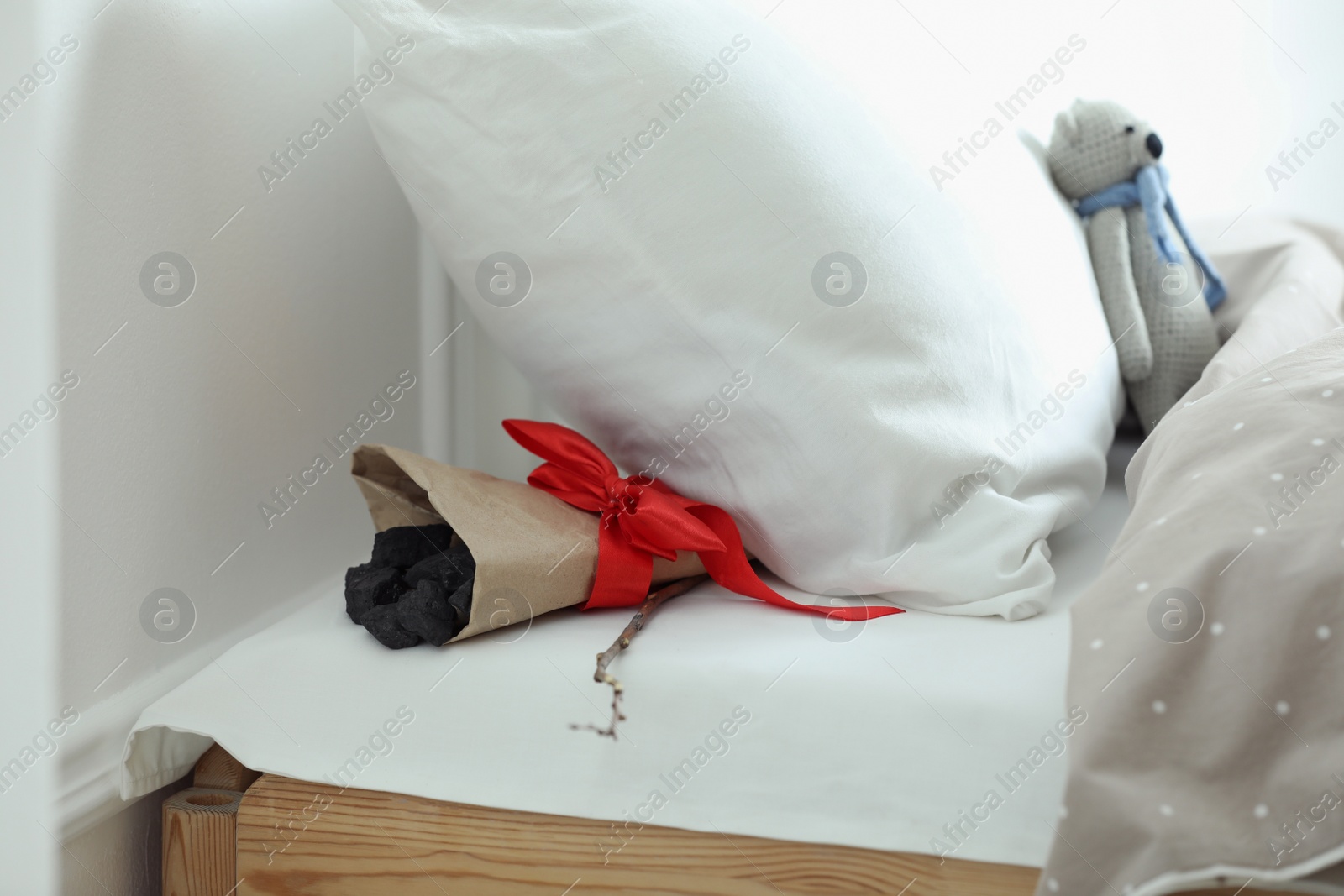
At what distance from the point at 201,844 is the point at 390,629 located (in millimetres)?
170

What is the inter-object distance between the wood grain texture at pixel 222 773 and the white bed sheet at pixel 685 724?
0.01m

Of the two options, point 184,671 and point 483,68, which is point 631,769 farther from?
point 483,68

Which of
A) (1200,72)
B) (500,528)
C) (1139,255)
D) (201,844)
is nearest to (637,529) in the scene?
(500,528)

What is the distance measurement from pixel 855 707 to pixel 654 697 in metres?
0.11

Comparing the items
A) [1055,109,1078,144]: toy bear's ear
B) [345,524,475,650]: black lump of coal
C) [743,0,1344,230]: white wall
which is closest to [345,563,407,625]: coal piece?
[345,524,475,650]: black lump of coal

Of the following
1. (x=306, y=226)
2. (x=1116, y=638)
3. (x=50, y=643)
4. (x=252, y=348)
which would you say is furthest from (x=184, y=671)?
(x=1116, y=638)

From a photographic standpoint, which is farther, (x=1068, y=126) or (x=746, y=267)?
(x=1068, y=126)

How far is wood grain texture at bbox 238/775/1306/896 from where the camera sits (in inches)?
18.7

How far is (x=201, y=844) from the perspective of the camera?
542 mm

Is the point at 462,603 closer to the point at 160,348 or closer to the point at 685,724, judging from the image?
the point at 685,724

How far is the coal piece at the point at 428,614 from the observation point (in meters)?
0.53

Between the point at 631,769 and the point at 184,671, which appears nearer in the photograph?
the point at 631,769

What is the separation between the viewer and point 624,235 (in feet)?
1.92

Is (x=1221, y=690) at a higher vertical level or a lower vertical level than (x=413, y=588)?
lower
